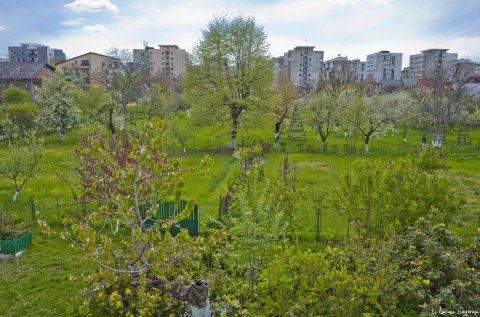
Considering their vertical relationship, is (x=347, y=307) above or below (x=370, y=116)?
below

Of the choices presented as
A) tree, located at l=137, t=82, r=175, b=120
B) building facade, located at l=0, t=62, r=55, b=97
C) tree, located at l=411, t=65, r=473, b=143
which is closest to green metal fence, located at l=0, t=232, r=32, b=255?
tree, located at l=137, t=82, r=175, b=120

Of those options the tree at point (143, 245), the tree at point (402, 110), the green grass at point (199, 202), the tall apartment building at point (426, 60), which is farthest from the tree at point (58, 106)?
the tall apartment building at point (426, 60)

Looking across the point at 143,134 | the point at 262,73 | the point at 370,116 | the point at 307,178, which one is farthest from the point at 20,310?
the point at 370,116

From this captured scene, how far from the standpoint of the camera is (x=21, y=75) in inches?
2208

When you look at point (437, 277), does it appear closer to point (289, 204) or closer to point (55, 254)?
point (289, 204)

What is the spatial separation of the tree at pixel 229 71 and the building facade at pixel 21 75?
34363mm

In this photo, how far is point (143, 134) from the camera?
6902mm

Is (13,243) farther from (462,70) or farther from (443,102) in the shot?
(462,70)

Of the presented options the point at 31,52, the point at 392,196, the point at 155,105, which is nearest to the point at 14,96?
the point at 155,105

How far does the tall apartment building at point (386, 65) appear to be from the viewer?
132m

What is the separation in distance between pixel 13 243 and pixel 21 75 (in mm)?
53285

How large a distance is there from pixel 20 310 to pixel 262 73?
1144 inches

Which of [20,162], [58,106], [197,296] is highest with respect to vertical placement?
[58,106]

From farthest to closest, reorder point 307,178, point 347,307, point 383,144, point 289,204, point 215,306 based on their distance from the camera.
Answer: point 383,144
point 307,178
point 289,204
point 215,306
point 347,307
